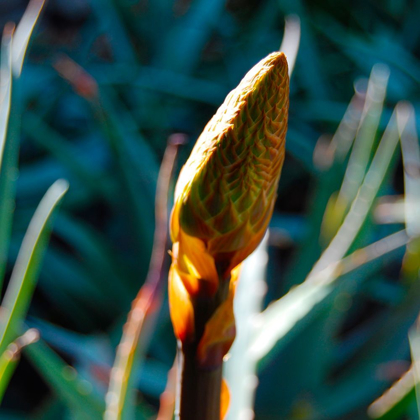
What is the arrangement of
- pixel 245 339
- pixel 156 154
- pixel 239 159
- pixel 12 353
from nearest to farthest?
pixel 239 159 → pixel 12 353 → pixel 245 339 → pixel 156 154

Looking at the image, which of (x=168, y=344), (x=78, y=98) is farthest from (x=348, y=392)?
(x=78, y=98)

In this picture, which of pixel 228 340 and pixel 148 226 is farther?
pixel 148 226

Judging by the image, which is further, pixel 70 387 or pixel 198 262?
pixel 70 387

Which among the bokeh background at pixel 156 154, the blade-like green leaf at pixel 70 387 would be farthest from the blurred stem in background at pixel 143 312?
the bokeh background at pixel 156 154

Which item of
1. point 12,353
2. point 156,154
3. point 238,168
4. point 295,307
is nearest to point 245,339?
point 295,307

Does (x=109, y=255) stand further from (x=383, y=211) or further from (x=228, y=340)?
(x=228, y=340)

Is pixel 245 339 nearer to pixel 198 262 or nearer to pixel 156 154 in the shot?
pixel 198 262

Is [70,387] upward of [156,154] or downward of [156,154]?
downward

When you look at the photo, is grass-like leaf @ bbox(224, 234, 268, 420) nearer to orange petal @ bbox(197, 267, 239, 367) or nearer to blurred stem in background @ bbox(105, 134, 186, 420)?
blurred stem in background @ bbox(105, 134, 186, 420)
